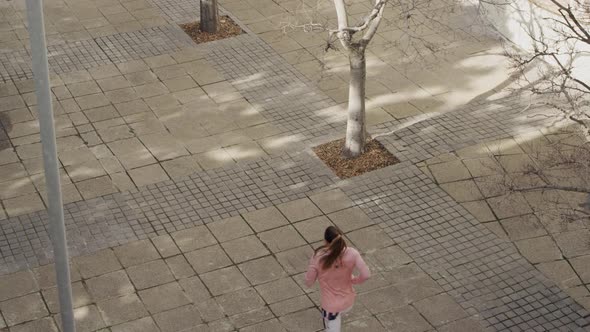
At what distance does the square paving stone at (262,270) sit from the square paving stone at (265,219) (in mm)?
641

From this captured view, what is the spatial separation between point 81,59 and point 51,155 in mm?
8440

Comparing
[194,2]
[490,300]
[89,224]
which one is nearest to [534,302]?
[490,300]

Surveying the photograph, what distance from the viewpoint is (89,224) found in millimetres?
A: 11906

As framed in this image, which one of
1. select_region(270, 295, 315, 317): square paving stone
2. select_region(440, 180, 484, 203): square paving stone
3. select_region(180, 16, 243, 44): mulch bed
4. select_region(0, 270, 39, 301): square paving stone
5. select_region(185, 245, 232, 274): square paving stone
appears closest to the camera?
select_region(270, 295, 315, 317): square paving stone

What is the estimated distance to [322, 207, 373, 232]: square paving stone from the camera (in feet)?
38.9

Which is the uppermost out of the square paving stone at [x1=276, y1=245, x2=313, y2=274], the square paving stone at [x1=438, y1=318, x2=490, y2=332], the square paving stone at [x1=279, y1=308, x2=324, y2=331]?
the square paving stone at [x1=438, y1=318, x2=490, y2=332]

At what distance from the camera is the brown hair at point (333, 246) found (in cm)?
874

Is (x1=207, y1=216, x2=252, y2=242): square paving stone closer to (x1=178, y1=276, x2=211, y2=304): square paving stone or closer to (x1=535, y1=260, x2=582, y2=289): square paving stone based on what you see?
(x1=178, y1=276, x2=211, y2=304): square paving stone

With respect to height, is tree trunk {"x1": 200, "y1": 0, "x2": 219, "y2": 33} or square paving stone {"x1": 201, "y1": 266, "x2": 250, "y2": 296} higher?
tree trunk {"x1": 200, "y1": 0, "x2": 219, "y2": 33}

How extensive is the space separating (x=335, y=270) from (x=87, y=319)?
2978 mm

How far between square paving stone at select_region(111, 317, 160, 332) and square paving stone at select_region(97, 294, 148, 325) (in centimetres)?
6

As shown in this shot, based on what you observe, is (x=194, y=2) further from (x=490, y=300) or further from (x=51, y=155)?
(x=51, y=155)

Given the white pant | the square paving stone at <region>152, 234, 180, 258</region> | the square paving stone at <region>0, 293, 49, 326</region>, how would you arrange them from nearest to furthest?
the white pant, the square paving stone at <region>0, 293, 49, 326</region>, the square paving stone at <region>152, 234, 180, 258</region>

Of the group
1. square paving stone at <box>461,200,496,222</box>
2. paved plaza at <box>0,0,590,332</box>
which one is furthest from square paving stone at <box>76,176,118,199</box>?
square paving stone at <box>461,200,496,222</box>
